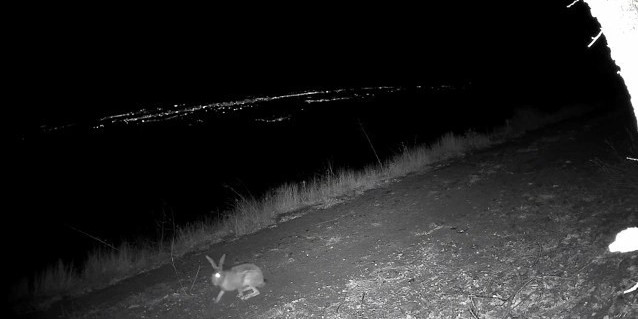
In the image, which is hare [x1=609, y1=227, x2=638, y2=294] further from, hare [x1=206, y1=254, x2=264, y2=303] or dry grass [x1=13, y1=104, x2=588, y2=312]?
dry grass [x1=13, y1=104, x2=588, y2=312]

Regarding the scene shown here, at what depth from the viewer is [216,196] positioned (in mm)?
11445

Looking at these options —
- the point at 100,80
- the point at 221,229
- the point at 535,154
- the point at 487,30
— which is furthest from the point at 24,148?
the point at 487,30

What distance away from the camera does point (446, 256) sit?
448cm

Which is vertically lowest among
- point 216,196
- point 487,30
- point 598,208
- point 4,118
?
point 216,196

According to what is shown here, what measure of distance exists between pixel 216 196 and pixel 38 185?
19.0 ft

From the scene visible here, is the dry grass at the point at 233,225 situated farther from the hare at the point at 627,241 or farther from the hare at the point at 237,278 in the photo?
the hare at the point at 627,241

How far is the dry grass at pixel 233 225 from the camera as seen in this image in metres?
5.92

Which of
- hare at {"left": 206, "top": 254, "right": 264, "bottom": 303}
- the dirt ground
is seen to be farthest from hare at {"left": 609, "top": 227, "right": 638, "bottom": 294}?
hare at {"left": 206, "top": 254, "right": 264, "bottom": 303}

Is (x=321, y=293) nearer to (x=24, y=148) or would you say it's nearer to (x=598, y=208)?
(x=598, y=208)

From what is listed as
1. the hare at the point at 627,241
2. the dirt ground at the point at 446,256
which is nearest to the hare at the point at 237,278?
the dirt ground at the point at 446,256

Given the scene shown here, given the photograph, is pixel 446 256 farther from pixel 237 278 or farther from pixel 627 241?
pixel 627 241

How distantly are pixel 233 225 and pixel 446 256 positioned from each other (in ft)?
12.7

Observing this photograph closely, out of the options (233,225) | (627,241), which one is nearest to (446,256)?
(627,241)

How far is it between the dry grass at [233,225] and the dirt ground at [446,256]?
407 mm
